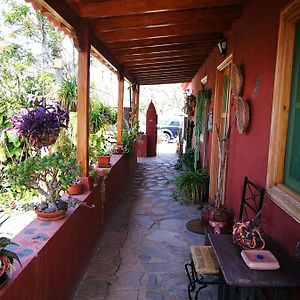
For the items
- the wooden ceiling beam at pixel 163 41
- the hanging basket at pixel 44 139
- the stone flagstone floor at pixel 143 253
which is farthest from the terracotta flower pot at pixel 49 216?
the wooden ceiling beam at pixel 163 41

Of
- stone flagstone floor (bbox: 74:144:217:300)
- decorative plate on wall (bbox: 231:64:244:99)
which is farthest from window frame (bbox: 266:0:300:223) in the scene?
stone flagstone floor (bbox: 74:144:217:300)

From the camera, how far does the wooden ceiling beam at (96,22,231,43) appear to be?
3.53 m

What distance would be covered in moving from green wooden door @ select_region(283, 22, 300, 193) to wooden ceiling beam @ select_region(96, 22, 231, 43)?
1772mm

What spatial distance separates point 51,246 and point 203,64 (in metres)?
5.22

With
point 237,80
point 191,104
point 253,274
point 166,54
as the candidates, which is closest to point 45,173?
point 253,274

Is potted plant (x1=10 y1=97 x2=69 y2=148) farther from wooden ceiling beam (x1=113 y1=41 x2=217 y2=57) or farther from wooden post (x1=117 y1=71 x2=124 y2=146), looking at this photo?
wooden post (x1=117 y1=71 x2=124 y2=146)

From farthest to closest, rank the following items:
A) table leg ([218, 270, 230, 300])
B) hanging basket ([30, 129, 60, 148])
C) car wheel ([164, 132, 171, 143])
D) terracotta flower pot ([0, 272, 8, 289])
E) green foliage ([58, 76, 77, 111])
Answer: car wheel ([164, 132, 171, 143]) → green foliage ([58, 76, 77, 111]) → hanging basket ([30, 129, 60, 148]) → table leg ([218, 270, 230, 300]) → terracotta flower pot ([0, 272, 8, 289])

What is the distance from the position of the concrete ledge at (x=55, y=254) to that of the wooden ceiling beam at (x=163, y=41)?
1.97 meters

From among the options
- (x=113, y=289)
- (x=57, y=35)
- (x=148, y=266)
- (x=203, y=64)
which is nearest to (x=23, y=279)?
(x=113, y=289)

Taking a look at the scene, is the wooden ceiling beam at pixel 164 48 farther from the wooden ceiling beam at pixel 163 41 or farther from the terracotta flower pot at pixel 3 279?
the terracotta flower pot at pixel 3 279

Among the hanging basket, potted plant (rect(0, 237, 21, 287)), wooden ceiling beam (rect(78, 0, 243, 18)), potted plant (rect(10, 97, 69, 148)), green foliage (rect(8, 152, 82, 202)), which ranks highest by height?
wooden ceiling beam (rect(78, 0, 243, 18))

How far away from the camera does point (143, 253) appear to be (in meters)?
3.21

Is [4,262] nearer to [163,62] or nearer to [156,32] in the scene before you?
[156,32]

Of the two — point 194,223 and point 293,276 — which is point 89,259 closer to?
point 194,223
